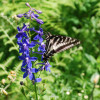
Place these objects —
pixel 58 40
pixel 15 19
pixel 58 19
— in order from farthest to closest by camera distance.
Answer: pixel 58 19, pixel 15 19, pixel 58 40

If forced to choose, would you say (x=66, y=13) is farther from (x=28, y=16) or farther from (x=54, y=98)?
(x=28, y=16)

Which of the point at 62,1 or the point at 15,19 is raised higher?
the point at 62,1

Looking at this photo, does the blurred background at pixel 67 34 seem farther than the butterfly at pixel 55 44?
Yes

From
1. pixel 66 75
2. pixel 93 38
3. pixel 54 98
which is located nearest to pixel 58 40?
pixel 54 98

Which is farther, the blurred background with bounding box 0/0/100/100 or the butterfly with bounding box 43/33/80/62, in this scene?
the blurred background with bounding box 0/0/100/100

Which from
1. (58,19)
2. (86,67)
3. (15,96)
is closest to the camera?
(15,96)

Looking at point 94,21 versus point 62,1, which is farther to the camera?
point 94,21

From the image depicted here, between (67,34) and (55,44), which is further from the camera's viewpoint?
(67,34)

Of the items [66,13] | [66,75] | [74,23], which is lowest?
[66,75]

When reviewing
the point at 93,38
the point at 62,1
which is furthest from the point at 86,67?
the point at 62,1

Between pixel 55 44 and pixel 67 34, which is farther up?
pixel 55 44
